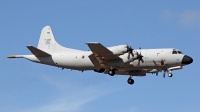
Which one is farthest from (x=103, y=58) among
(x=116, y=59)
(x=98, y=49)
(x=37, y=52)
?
(x=37, y=52)

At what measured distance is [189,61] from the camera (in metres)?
61.7

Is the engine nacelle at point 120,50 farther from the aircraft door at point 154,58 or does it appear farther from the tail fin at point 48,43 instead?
the tail fin at point 48,43

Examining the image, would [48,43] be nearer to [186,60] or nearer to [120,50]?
[120,50]

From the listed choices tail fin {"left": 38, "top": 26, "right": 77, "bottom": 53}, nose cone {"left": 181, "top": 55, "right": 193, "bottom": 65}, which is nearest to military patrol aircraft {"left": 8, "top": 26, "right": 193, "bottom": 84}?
nose cone {"left": 181, "top": 55, "right": 193, "bottom": 65}

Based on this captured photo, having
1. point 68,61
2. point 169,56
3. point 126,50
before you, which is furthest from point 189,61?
point 68,61

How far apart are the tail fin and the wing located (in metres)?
5.30

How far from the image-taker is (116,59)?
204ft

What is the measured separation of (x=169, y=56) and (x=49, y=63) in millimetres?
13230

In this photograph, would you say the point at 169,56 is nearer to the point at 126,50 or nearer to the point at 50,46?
the point at 126,50

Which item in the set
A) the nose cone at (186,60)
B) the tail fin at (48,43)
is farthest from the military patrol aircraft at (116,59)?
the tail fin at (48,43)

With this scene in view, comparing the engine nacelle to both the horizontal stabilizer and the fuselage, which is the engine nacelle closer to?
the fuselage

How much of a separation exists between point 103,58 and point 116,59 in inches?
54.4

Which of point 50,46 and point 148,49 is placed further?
point 50,46

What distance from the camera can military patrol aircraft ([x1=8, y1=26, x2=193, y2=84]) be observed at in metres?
61.3
